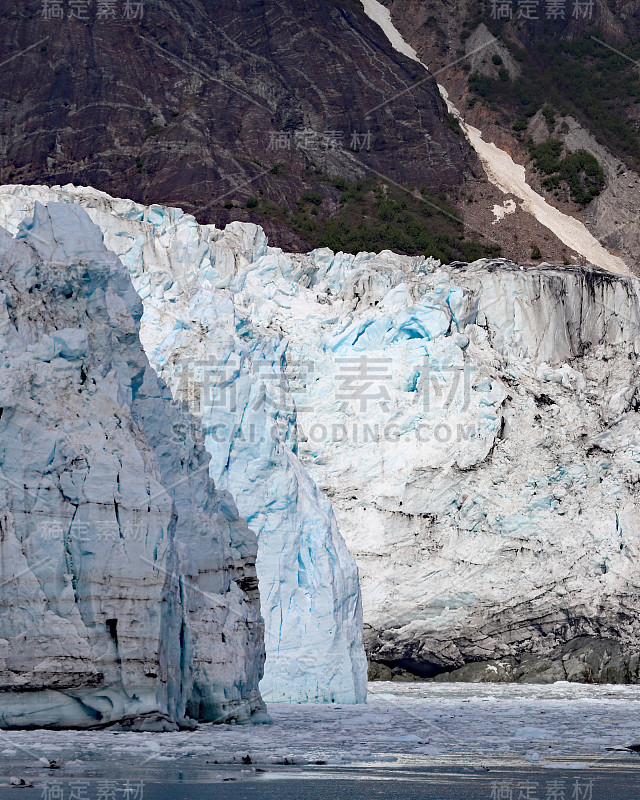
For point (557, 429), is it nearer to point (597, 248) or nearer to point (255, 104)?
point (597, 248)

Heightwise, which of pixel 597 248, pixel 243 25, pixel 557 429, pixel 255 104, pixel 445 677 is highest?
pixel 243 25

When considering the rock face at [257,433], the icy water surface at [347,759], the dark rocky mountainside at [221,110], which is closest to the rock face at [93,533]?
the icy water surface at [347,759]

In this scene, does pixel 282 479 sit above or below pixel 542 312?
below

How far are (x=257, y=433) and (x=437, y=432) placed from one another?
27.3 ft

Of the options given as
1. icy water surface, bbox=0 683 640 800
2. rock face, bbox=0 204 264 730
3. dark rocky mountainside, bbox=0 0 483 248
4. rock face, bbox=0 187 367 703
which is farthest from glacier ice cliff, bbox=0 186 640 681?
icy water surface, bbox=0 683 640 800

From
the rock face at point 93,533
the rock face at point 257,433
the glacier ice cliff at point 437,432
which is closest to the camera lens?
the rock face at point 93,533

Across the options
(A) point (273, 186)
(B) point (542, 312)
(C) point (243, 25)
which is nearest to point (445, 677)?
(B) point (542, 312)

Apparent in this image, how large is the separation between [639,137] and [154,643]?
50915 mm

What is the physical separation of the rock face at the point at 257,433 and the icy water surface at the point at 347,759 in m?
4.16

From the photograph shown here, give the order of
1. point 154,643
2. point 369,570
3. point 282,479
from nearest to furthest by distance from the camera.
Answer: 1. point 154,643
2. point 282,479
3. point 369,570

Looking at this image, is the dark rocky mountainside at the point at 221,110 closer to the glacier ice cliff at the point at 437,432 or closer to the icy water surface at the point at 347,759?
the glacier ice cliff at the point at 437,432

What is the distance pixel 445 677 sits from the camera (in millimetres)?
38156

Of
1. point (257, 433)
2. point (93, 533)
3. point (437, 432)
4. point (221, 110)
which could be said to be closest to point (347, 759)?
point (93, 533)

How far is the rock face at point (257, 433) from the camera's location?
30.4 meters
